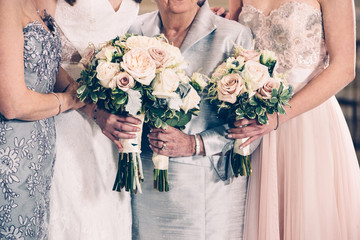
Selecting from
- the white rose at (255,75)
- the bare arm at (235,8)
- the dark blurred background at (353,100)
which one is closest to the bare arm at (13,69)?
the white rose at (255,75)

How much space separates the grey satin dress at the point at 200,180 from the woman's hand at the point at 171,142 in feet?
0.33

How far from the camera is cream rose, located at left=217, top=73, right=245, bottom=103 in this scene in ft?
7.06

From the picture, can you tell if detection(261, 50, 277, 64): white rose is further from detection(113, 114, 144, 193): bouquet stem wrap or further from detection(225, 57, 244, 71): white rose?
detection(113, 114, 144, 193): bouquet stem wrap

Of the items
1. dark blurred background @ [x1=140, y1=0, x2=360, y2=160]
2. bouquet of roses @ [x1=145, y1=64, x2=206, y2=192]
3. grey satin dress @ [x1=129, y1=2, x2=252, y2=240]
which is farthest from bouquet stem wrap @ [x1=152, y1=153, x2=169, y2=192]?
dark blurred background @ [x1=140, y1=0, x2=360, y2=160]

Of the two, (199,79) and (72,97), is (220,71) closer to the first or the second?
(199,79)

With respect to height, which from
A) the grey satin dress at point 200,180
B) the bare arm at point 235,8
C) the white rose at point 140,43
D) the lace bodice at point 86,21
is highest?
the bare arm at point 235,8

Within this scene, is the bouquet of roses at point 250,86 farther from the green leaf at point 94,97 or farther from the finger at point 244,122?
the green leaf at point 94,97

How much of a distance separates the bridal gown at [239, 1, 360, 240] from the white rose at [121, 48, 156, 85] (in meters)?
0.81

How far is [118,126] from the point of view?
2.27 metres

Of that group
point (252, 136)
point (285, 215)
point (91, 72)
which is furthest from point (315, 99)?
point (91, 72)

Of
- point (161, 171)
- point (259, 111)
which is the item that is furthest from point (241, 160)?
point (161, 171)

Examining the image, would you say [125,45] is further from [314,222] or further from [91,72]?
[314,222]

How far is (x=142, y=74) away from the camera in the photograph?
2021 mm

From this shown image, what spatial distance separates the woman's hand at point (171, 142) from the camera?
2.31 meters
